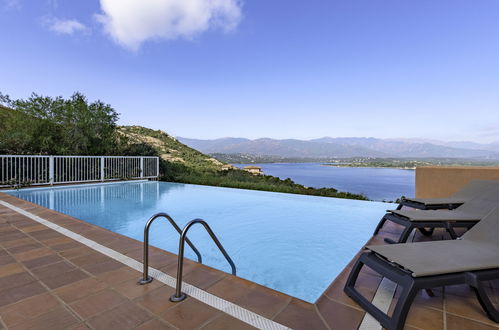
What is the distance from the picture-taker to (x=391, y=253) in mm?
1918

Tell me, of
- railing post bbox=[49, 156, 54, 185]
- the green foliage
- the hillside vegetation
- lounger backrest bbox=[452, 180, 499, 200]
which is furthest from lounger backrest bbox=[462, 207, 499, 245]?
the green foliage

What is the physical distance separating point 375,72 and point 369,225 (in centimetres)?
1274

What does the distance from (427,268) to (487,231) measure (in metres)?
1.27

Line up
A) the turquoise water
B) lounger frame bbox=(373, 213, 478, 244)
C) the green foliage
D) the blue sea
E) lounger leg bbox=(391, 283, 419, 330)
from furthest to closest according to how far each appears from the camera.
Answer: the blue sea → the green foliage → the turquoise water → lounger frame bbox=(373, 213, 478, 244) → lounger leg bbox=(391, 283, 419, 330)

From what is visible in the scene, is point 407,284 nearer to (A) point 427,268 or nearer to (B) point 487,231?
(A) point 427,268

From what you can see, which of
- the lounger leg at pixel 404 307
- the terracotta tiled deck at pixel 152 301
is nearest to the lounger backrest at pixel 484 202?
the terracotta tiled deck at pixel 152 301

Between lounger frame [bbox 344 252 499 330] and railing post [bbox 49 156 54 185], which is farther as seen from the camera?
railing post [bbox 49 156 54 185]

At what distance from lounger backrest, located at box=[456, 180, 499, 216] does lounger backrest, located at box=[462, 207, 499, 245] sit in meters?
1.42

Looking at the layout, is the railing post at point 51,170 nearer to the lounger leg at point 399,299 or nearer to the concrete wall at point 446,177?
the lounger leg at point 399,299

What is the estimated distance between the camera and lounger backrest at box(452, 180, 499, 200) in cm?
415

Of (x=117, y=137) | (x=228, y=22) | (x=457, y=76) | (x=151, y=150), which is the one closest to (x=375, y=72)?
(x=457, y=76)

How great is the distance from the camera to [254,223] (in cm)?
546

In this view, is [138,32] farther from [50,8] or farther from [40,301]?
[40,301]

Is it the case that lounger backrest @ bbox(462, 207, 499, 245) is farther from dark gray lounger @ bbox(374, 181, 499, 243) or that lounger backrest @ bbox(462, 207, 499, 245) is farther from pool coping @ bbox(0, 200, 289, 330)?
pool coping @ bbox(0, 200, 289, 330)
